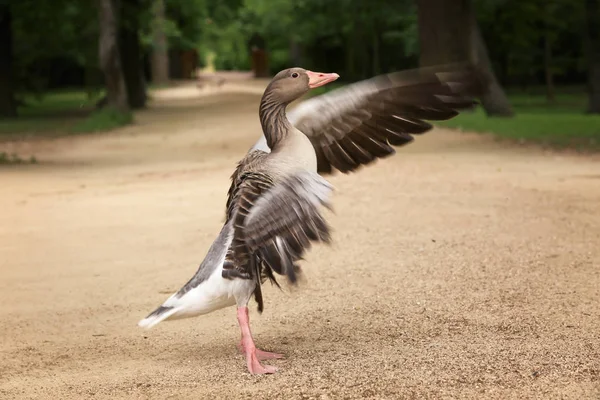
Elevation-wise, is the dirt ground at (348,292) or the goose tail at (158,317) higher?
the goose tail at (158,317)

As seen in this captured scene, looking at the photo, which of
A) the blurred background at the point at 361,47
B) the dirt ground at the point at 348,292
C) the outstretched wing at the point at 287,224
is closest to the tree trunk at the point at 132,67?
the blurred background at the point at 361,47

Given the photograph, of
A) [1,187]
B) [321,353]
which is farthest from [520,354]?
[1,187]

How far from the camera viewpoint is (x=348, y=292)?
6.73 metres

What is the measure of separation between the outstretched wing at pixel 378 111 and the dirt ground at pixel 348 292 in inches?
37.6

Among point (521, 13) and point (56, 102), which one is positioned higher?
point (521, 13)

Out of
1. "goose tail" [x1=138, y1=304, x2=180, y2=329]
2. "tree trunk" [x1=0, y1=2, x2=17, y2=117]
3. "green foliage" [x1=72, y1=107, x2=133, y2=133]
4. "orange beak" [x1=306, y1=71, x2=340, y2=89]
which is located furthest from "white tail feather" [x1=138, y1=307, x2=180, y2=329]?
"tree trunk" [x1=0, y1=2, x2=17, y2=117]

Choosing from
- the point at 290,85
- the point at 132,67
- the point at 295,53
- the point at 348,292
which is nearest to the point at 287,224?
the point at 290,85

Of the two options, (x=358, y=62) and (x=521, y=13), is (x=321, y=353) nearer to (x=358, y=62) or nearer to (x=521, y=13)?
(x=521, y=13)

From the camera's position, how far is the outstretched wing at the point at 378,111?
5051 mm

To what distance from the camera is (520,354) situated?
501 cm

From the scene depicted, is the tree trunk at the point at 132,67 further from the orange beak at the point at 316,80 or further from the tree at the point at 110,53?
the orange beak at the point at 316,80

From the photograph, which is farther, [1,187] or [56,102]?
[56,102]

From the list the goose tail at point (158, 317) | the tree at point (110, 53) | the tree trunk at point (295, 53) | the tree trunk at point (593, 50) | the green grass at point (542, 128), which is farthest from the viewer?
the tree trunk at point (295, 53)

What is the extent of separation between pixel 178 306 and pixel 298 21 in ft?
117
